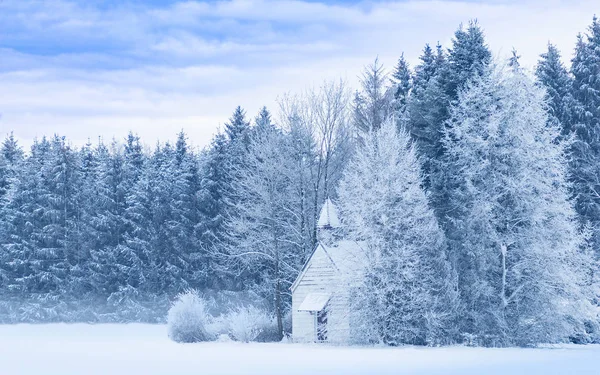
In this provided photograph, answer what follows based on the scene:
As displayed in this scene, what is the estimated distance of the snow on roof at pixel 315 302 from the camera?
3697cm

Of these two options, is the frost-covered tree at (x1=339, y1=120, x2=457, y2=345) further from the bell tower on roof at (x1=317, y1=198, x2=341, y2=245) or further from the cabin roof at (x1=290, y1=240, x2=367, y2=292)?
the bell tower on roof at (x1=317, y1=198, x2=341, y2=245)

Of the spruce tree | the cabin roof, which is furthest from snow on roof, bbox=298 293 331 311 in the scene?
the spruce tree

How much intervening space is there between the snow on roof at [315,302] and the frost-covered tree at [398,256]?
4.09 metres

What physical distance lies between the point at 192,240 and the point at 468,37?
30740mm

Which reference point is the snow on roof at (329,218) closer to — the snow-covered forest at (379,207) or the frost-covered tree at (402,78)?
the snow-covered forest at (379,207)

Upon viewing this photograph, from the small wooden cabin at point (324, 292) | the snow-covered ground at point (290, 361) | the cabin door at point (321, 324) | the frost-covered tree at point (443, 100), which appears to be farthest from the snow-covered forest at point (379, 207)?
the cabin door at point (321, 324)

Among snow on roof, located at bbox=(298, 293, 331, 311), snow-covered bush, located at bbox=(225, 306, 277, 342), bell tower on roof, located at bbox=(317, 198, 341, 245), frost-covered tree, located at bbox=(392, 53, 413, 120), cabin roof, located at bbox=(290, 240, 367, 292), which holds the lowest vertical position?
snow-covered bush, located at bbox=(225, 306, 277, 342)

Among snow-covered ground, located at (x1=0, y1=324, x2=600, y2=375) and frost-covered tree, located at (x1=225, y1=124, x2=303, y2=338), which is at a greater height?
frost-covered tree, located at (x1=225, y1=124, x2=303, y2=338)

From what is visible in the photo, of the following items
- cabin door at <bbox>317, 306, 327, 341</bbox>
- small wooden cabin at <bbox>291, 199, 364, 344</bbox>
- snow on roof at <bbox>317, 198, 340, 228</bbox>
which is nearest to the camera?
small wooden cabin at <bbox>291, 199, 364, 344</bbox>

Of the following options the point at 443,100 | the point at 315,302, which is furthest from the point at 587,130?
the point at 315,302

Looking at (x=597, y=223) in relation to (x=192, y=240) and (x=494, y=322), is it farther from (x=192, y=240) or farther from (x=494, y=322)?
(x=192, y=240)

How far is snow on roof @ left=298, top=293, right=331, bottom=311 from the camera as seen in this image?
36969mm

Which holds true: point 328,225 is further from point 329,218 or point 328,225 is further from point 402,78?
point 402,78

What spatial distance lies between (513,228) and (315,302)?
35.7 feet
